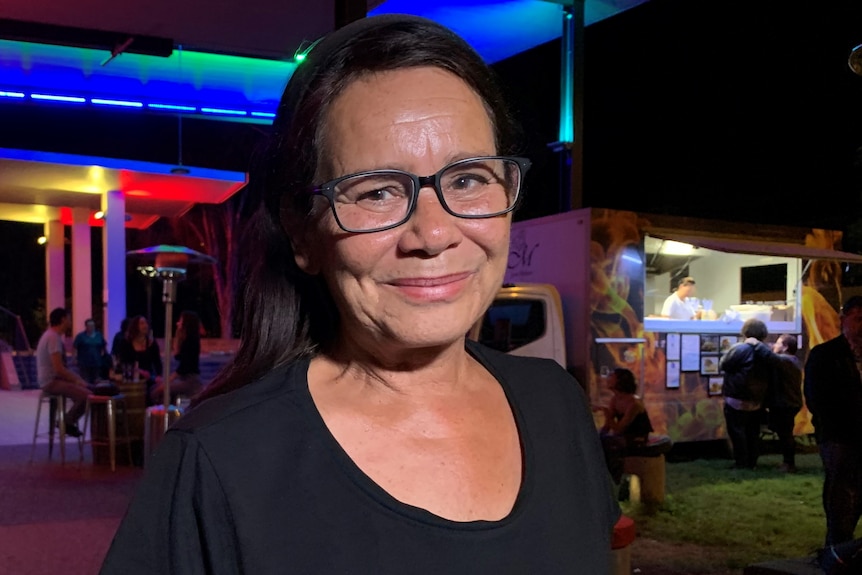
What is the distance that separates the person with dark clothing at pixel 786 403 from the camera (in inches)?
304

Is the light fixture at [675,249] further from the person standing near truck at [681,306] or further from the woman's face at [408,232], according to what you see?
the woman's face at [408,232]

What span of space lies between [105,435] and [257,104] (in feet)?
13.3

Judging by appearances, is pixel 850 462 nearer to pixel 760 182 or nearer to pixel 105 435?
pixel 105 435

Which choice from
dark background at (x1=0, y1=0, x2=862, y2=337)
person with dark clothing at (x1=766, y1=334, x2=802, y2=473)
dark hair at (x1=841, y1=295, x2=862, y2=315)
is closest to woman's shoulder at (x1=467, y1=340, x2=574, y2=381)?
dark background at (x1=0, y1=0, x2=862, y2=337)

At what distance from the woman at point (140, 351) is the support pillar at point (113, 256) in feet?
11.9

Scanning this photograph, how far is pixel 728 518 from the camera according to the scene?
600cm

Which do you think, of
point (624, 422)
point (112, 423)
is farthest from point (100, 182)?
point (624, 422)

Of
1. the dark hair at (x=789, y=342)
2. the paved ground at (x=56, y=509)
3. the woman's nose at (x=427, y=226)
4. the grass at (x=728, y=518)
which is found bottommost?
the grass at (x=728, y=518)

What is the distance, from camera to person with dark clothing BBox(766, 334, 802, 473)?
773cm

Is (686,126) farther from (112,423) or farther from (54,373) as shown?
(54,373)

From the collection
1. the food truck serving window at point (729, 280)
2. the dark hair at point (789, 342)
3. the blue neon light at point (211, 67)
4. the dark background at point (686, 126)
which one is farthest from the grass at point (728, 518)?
the blue neon light at point (211, 67)

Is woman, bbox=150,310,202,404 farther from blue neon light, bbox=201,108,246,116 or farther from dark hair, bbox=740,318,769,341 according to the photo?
dark hair, bbox=740,318,769,341

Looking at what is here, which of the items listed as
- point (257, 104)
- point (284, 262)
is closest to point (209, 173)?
point (257, 104)

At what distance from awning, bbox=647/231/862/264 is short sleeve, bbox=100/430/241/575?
23.4 feet
